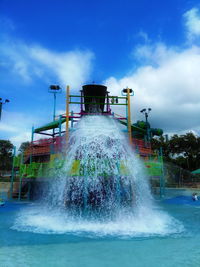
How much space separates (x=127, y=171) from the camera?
434 inches

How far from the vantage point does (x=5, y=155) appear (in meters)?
58.7

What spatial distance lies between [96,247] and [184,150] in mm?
42306

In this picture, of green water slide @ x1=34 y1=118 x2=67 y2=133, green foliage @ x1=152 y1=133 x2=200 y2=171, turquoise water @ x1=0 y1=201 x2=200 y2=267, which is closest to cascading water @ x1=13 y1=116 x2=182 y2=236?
turquoise water @ x1=0 y1=201 x2=200 y2=267

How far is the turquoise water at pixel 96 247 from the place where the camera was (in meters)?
4.90

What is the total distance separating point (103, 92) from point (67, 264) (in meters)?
14.6

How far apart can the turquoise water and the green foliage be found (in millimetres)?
38475

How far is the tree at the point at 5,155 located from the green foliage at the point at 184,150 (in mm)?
34502

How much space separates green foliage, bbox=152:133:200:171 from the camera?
44219 mm

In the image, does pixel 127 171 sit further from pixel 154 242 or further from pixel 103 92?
pixel 103 92

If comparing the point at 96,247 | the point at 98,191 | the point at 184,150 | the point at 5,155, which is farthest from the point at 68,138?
the point at 5,155

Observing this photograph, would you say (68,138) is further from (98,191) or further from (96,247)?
(96,247)

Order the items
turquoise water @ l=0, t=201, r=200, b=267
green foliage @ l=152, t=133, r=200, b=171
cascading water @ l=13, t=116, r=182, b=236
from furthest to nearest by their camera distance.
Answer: green foliage @ l=152, t=133, r=200, b=171, cascading water @ l=13, t=116, r=182, b=236, turquoise water @ l=0, t=201, r=200, b=267

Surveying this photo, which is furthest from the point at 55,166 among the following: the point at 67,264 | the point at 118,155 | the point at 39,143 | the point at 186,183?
the point at 186,183

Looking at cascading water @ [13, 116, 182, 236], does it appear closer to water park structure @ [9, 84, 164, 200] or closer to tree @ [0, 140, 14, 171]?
water park structure @ [9, 84, 164, 200]
